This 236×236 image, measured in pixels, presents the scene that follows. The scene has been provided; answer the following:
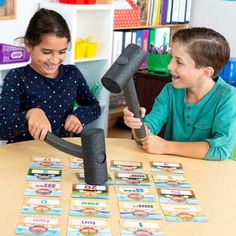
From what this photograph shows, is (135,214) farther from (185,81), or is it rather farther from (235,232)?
(185,81)

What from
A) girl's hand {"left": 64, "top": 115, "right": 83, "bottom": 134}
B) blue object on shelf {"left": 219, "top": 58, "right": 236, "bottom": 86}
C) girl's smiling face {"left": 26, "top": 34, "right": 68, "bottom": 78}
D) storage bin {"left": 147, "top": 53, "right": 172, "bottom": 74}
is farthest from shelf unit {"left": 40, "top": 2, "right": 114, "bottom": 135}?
girl's hand {"left": 64, "top": 115, "right": 83, "bottom": 134}

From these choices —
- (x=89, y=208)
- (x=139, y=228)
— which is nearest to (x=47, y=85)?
(x=89, y=208)

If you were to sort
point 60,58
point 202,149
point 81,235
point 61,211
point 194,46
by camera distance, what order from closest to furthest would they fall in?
Result: point 81,235 → point 61,211 → point 202,149 → point 194,46 → point 60,58

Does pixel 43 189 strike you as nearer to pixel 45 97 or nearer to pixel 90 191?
pixel 90 191

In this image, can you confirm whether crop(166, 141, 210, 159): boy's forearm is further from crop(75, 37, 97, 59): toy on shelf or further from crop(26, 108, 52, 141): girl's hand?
crop(75, 37, 97, 59): toy on shelf

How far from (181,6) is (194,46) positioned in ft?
7.01

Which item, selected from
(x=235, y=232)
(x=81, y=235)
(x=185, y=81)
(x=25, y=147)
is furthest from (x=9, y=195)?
(x=185, y=81)

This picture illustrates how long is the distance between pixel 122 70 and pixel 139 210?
1.28ft

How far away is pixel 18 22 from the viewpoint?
2.92 metres

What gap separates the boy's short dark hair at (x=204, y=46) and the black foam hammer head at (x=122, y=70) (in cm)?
40

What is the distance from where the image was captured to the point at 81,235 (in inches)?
43.7

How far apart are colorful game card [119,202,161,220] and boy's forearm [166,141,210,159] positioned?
1.28ft

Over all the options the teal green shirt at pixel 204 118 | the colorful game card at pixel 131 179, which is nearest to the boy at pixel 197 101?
the teal green shirt at pixel 204 118

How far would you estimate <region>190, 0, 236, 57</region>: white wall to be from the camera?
3736 millimetres
